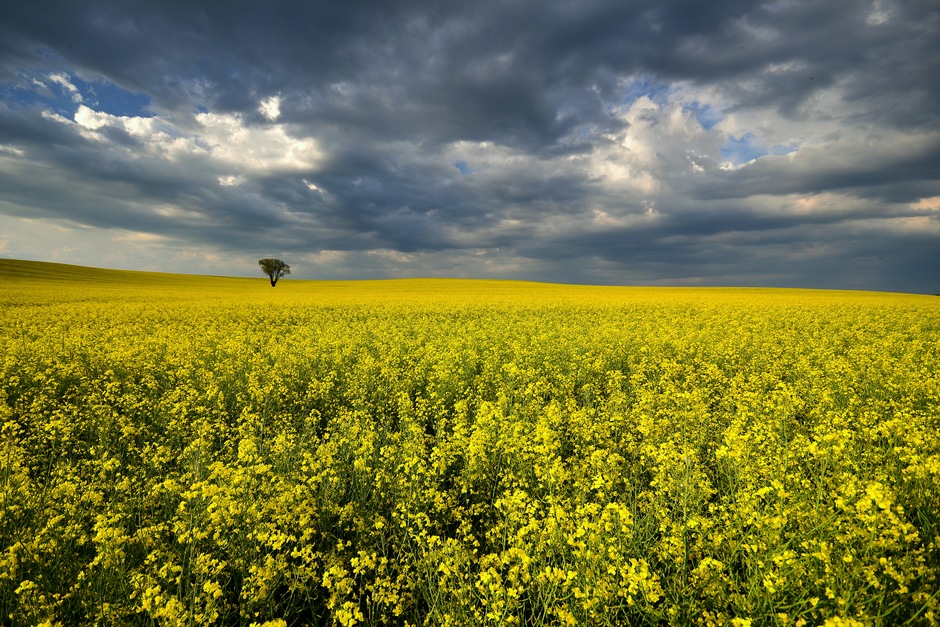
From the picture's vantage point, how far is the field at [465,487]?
289cm

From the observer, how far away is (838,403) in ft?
24.3

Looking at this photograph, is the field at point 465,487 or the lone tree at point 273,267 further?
the lone tree at point 273,267

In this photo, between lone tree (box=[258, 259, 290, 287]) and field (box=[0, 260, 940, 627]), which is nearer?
field (box=[0, 260, 940, 627])

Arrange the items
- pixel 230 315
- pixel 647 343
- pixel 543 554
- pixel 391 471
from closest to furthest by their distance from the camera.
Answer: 1. pixel 543 554
2. pixel 391 471
3. pixel 647 343
4. pixel 230 315

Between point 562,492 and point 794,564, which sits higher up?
point 794,564

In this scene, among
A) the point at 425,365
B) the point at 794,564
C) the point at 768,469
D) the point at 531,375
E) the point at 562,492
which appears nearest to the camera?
the point at 794,564

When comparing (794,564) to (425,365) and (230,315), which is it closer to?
(425,365)

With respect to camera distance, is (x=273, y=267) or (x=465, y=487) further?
(x=273, y=267)

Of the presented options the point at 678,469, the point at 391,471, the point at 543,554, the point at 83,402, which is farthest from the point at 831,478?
the point at 83,402

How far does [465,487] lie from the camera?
454 centimetres

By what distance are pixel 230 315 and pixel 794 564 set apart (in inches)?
901

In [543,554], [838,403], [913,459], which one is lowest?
[543,554]

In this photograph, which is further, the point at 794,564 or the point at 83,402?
the point at 83,402

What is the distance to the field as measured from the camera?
9.50 feet
